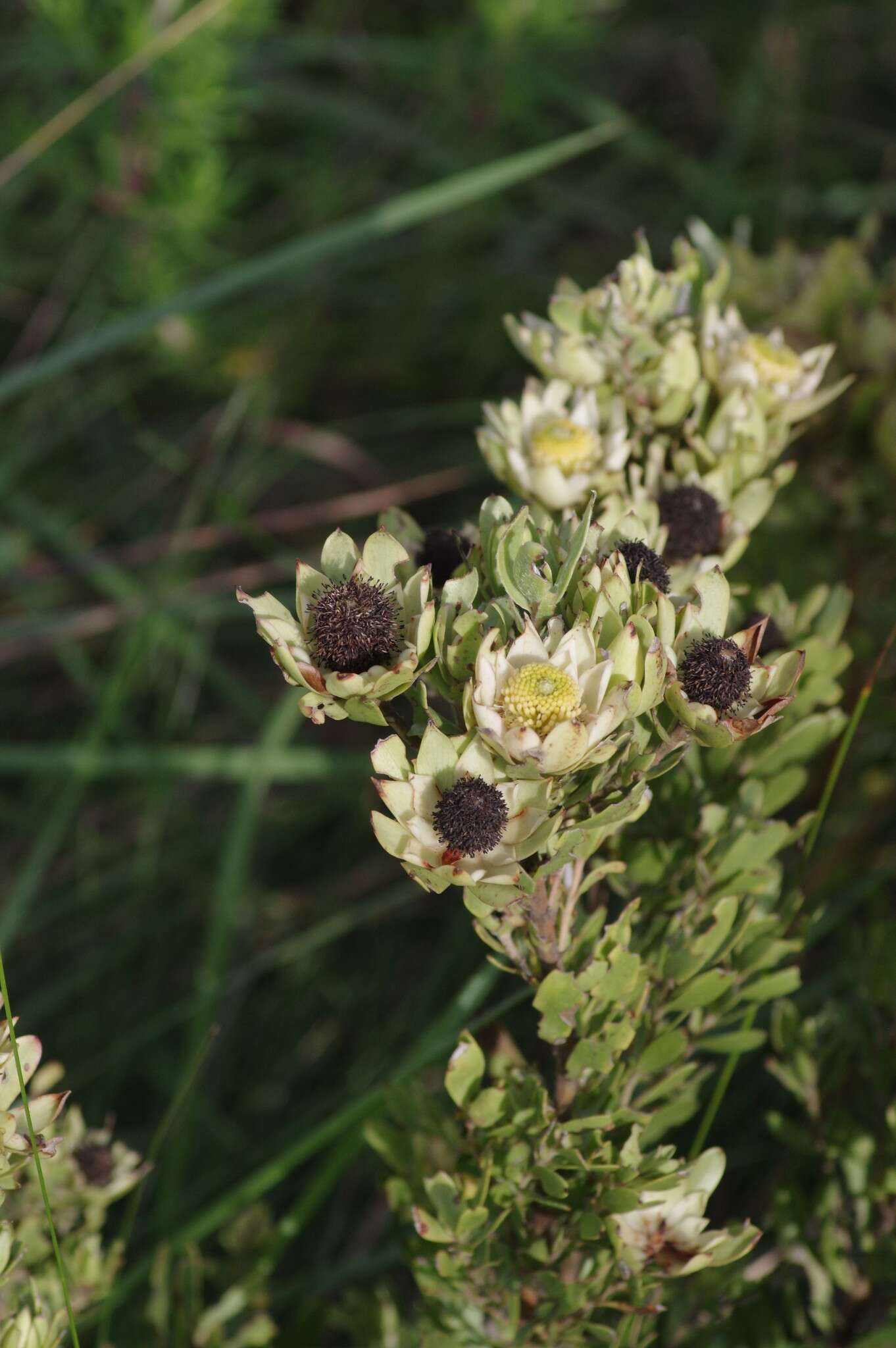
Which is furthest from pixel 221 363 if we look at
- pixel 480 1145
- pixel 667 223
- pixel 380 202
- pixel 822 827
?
pixel 480 1145

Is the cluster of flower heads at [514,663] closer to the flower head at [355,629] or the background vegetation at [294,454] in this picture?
the flower head at [355,629]

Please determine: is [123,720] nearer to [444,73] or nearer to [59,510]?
[59,510]

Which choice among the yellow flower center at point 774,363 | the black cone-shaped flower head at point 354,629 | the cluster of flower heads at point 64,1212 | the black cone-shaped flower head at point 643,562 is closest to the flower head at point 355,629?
the black cone-shaped flower head at point 354,629

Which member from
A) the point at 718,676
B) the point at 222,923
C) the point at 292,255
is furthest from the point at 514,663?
the point at 292,255

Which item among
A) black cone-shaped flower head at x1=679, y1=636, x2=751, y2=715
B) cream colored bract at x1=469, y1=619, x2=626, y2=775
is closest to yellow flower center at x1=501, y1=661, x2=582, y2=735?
cream colored bract at x1=469, y1=619, x2=626, y2=775

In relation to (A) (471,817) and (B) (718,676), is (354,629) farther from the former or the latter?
(B) (718,676)
